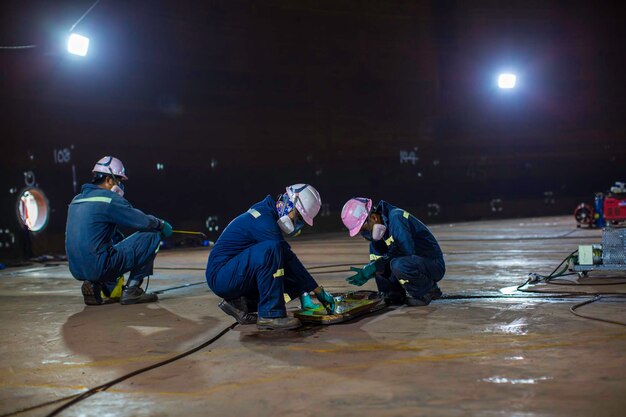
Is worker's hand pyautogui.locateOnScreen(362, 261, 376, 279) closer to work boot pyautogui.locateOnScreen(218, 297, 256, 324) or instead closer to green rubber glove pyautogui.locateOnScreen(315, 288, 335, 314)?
green rubber glove pyautogui.locateOnScreen(315, 288, 335, 314)

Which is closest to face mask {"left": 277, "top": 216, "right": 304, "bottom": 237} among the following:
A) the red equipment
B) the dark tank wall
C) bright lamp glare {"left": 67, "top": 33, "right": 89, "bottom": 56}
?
bright lamp glare {"left": 67, "top": 33, "right": 89, "bottom": 56}

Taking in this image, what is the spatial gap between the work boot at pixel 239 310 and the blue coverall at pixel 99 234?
57.2 inches

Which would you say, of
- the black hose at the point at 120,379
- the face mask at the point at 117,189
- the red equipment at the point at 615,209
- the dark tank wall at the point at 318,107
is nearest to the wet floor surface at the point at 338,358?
the black hose at the point at 120,379

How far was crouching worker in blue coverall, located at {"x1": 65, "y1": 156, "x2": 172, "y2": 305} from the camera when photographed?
20.5ft

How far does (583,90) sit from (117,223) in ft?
70.8

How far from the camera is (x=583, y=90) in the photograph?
79.5 feet

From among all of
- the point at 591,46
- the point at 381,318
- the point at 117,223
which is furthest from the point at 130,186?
the point at 591,46

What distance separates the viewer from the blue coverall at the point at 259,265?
16.3 ft

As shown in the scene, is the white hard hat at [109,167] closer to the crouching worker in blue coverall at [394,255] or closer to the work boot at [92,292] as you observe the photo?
the work boot at [92,292]

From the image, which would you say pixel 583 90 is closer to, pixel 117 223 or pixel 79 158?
pixel 79 158

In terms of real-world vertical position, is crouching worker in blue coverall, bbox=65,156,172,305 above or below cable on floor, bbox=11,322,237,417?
above

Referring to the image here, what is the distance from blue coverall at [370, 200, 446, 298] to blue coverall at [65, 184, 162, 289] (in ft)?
7.13

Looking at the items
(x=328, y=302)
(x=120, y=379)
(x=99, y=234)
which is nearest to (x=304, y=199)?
(x=328, y=302)

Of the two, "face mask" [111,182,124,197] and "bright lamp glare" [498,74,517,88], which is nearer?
"face mask" [111,182,124,197]
